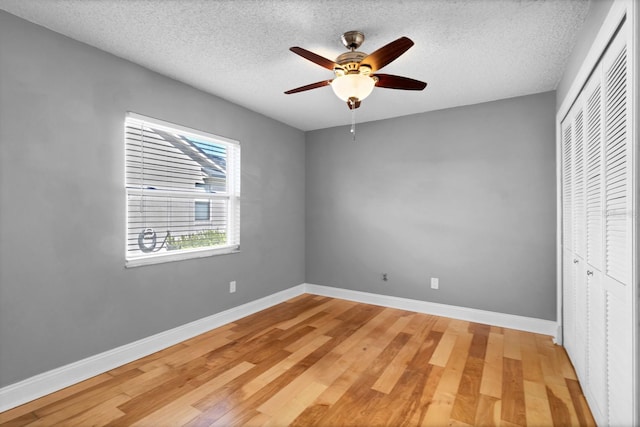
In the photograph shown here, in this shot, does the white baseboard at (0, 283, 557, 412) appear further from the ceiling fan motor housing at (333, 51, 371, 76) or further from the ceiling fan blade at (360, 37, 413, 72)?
the ceiling fan blade at (360, 37, 413, 72)

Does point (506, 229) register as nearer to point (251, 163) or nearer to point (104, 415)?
A: point (251, 163)

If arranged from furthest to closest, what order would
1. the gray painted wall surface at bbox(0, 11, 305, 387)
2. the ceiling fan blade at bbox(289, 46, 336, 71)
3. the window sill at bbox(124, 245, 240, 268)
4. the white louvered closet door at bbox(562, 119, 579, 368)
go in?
the window sill at bbox(124, 245, 240, 268) < the white louvered closet door at bbox(562, 119, 579, 368) < the gray painted wall surface at bbox(0, 11, 305, 387) < the ceiling fan blade at bbox(289, 46, 336, 71)

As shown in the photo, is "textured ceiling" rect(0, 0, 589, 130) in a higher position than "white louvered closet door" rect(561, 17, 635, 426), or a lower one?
higher

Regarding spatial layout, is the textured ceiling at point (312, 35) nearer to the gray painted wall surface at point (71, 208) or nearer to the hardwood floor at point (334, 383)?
the gray painted wall surface at point (71, 208)

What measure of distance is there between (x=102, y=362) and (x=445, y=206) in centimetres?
369

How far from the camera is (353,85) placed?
2104 millimetres

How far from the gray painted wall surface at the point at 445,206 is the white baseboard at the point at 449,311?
0.23 feet

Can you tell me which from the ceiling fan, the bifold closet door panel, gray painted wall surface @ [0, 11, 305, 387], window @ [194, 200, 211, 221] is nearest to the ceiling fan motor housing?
the ceiling fan

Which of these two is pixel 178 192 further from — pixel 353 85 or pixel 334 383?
pixel 334 383

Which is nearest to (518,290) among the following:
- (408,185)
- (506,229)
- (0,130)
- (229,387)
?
(506,229)

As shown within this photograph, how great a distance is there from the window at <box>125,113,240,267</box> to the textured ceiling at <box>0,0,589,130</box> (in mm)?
594

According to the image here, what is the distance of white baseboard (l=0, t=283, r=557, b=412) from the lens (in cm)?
205

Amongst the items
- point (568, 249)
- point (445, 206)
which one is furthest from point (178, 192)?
point (568, 249)

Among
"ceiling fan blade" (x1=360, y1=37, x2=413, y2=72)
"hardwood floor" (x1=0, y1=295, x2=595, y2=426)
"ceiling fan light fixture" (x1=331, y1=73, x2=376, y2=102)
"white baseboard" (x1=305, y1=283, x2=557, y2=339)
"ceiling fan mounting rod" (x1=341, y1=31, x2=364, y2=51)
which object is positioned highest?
"ceiling fan mounting rod" (x1=341, y1=31, x2=364, y2=51)
